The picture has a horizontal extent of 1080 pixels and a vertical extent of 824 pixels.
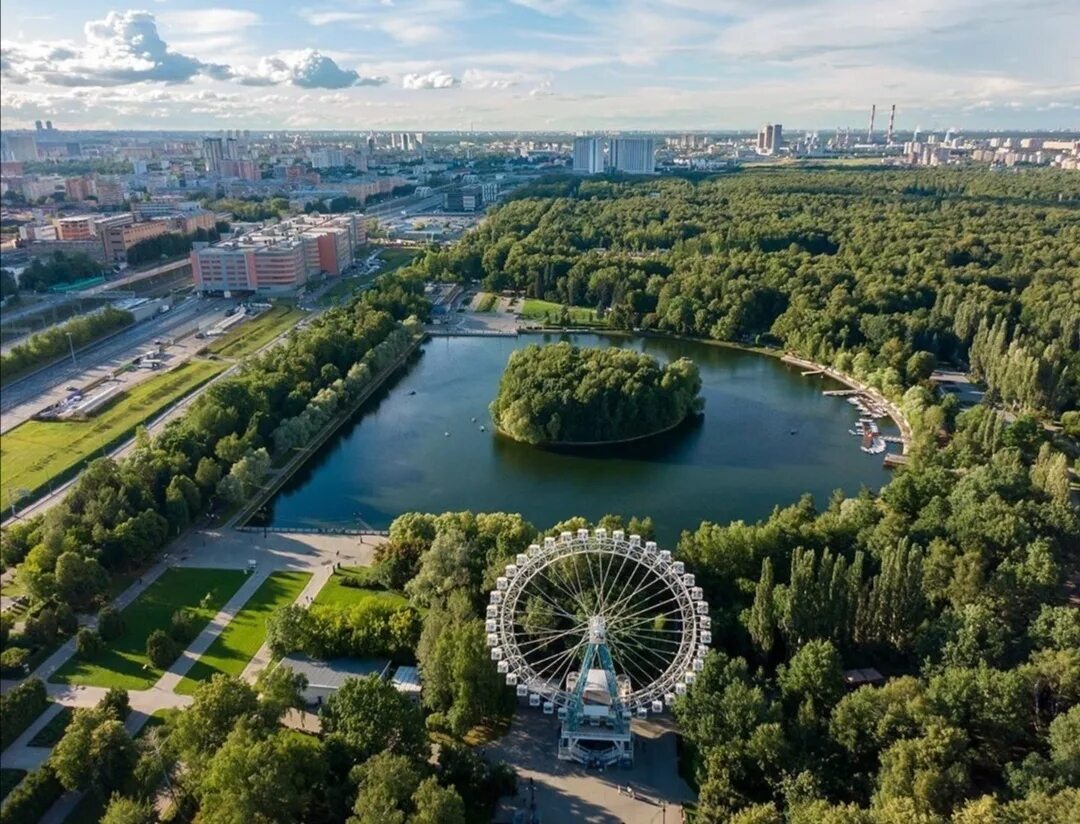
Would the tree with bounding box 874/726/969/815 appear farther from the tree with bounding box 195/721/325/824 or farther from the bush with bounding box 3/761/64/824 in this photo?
the bush with bounding box 3/761/64/824

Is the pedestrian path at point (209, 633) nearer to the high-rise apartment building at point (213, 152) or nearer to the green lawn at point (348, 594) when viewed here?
the green lawn at point (348, 594)

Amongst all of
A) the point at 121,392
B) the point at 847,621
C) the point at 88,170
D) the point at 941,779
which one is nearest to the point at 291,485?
the point at 121,392

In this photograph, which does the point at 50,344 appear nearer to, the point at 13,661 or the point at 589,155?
the point at 13,661

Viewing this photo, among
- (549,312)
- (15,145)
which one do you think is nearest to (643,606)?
(15,145)

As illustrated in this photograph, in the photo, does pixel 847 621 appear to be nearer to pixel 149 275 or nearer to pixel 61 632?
pixel 61 632

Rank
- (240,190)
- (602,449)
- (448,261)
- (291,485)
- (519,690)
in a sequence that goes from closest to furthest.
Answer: (519,690), (291,485), (602,449), (448,261), (240,190)

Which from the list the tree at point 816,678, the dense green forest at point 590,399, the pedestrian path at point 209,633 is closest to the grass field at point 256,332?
the dense green forest at point 590,399
